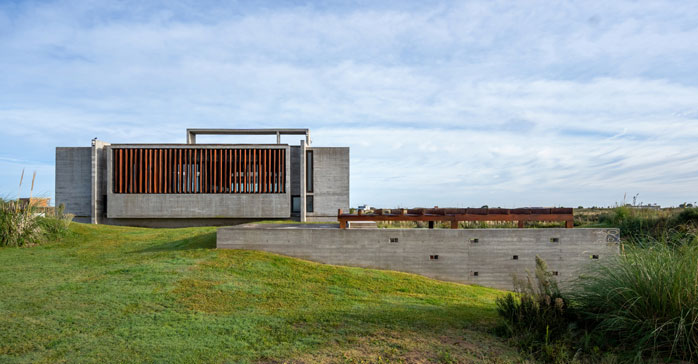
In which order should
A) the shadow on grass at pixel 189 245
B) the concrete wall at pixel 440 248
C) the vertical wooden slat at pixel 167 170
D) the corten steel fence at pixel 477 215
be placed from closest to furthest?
the concrete wall at pixel 440 248
the corten steel fence at pixel 477 215
the shadow on grass at pixel 189 245
the vertical wooden slat at pixel 167 170

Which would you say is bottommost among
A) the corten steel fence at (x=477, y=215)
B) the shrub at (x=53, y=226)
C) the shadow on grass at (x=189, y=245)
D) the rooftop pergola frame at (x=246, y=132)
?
the shadow on grass at (x=189, y=245)

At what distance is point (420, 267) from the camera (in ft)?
36.6

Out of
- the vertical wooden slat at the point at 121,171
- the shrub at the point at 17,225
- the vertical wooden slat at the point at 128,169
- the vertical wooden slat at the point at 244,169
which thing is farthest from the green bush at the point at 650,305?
the vertical wooden slat at the point at 121,171

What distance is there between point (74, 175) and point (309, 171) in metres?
12.5

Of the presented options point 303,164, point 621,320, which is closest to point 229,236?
point 621,320

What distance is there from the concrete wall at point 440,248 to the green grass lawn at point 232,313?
2.40 feet

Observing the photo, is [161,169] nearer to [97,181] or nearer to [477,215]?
[97,181]

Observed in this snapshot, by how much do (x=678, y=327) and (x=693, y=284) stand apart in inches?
23.5

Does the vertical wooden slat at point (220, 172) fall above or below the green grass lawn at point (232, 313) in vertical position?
above

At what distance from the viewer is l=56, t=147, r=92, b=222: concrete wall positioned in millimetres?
21672

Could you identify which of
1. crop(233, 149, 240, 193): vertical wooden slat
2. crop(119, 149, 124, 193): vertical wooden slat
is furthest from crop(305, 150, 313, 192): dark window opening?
crop(119, 149, 124, 193): vertical wooden slat

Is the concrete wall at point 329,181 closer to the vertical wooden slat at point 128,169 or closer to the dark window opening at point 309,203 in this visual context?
the dark window opening at point 309,203

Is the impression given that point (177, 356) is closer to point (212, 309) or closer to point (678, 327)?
point (212, 309)

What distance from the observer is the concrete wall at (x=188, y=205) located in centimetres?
2070
